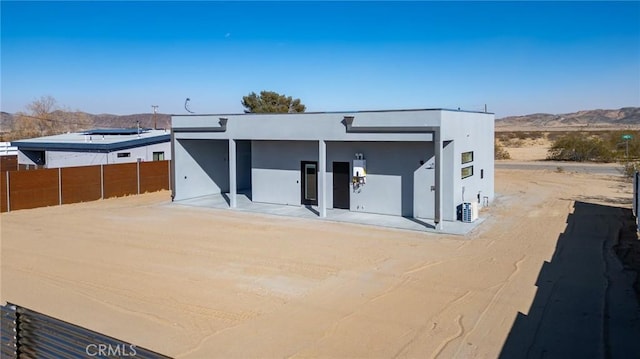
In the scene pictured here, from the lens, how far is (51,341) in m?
4.84

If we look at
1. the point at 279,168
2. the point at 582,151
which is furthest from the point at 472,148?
the point at 582,151

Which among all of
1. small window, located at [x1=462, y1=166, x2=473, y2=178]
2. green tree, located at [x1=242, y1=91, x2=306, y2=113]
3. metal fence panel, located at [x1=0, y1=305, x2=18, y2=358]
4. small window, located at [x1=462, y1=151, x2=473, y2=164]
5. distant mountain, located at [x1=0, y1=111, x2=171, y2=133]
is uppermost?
distant mountain, located at [x1=0, y1=111, x2=171, y2=133]

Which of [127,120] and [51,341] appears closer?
[51,341]

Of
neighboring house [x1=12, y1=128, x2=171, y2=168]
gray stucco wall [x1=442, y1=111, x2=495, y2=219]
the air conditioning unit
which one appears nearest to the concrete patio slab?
the air conditioning unit

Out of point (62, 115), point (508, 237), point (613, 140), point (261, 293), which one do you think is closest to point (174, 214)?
point (261, 293)

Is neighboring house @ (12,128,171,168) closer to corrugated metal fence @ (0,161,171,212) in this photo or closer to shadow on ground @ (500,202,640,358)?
corrugated metal fence @ (0,161,171,212)

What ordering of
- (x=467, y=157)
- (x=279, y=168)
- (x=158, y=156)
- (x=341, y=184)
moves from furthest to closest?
(x=158, y=156), (x=279, y=168), (x=341, y=184), (x=467, y=157)

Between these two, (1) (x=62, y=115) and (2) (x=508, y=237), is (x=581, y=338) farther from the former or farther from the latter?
(1) (x=62, y=115)

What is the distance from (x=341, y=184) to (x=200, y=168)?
309 inches

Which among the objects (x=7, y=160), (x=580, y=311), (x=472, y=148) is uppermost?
(x=472, y=148)

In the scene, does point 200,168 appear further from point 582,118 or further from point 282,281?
point 582,118

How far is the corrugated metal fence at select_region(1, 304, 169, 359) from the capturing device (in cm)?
429

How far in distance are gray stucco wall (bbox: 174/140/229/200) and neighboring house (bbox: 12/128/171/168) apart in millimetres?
6046

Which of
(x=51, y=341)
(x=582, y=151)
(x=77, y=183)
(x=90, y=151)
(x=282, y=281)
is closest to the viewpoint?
(x=51, y=341)
